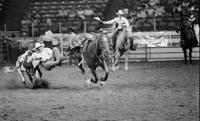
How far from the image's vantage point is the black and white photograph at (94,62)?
298 inches

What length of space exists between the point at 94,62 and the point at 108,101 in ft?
10.9

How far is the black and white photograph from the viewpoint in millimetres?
7574

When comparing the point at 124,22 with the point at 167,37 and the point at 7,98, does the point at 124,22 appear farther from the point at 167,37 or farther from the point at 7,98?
the point at 7,98

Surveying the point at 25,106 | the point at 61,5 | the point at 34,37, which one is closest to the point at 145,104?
the point at 25,106

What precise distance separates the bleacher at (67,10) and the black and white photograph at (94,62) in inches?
2.0

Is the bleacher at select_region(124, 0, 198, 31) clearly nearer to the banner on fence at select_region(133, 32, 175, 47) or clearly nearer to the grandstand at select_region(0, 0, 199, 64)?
the grandstand at select_region(0, 0, 199, 64)

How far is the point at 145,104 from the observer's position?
802 centimetres

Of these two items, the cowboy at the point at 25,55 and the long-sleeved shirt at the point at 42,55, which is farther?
the cowboy at the point at 25,55

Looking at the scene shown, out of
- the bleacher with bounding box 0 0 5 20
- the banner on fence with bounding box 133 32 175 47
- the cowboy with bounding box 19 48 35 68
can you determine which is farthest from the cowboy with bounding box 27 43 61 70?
the bleacher with bounding box 0 0 5 20

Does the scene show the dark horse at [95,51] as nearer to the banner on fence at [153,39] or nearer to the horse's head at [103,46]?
the horse's head at [103,46]

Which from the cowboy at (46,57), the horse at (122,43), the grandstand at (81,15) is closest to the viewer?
the cowboy at (46,57)

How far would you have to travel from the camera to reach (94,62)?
1181cm

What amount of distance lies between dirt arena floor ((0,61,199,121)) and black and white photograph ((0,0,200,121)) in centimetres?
1

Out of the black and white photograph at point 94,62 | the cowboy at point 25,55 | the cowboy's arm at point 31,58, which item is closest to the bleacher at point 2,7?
the black and white photograph at point 94,62
